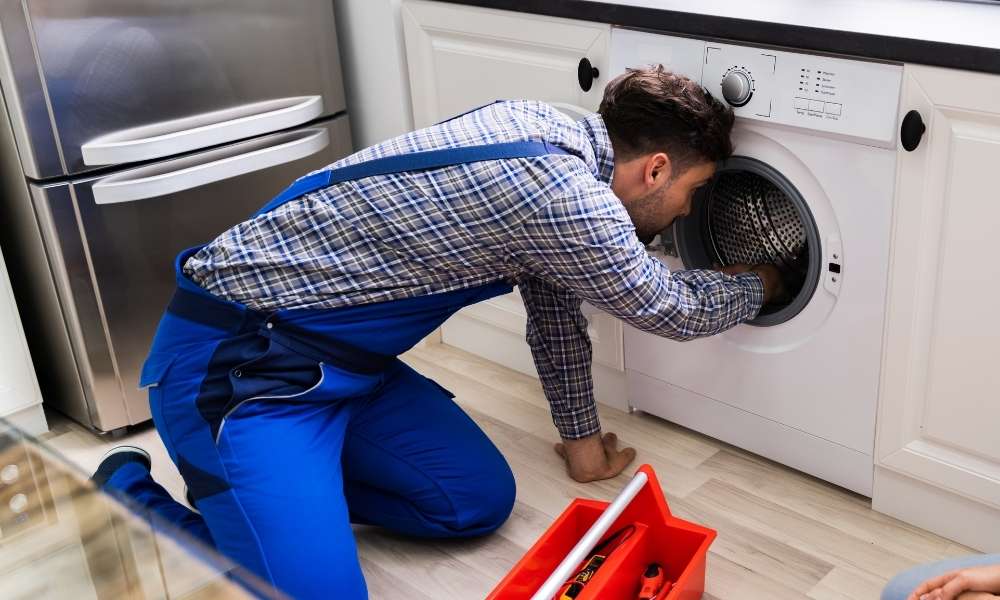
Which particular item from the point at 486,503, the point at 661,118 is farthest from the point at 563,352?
the point at 661,118

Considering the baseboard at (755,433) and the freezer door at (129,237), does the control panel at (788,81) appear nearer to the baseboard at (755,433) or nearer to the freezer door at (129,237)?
the baseboard at (755,433)

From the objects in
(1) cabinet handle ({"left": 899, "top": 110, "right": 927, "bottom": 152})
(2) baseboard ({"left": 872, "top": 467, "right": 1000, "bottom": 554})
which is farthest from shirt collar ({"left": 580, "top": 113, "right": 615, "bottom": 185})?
(2) baseboard ({"left": 872, "top": 467, "right": 1000, "bottom": 554})

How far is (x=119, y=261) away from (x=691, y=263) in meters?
1.27

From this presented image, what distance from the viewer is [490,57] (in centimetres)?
238

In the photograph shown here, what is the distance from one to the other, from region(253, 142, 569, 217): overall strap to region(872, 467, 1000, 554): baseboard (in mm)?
902

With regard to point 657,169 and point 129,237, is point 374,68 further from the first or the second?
point 657,169

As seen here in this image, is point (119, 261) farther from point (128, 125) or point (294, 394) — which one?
point (294, 394)

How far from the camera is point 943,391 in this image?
1862mm

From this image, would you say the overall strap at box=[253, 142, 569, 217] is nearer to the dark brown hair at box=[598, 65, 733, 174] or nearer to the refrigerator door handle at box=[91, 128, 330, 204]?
the dark brown hair at box=[598, 65, 733, 174]

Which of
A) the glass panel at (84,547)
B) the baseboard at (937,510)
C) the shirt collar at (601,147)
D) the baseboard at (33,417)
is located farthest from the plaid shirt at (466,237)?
the baseboard at (33,417)

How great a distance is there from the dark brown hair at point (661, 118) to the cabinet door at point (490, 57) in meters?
0.30

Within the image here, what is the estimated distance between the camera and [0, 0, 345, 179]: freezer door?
2.26 m

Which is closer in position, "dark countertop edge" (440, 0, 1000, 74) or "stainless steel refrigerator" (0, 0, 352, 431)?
"dark countertop edge" (440, 0, 1000, 74)

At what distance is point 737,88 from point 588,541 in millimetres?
834
